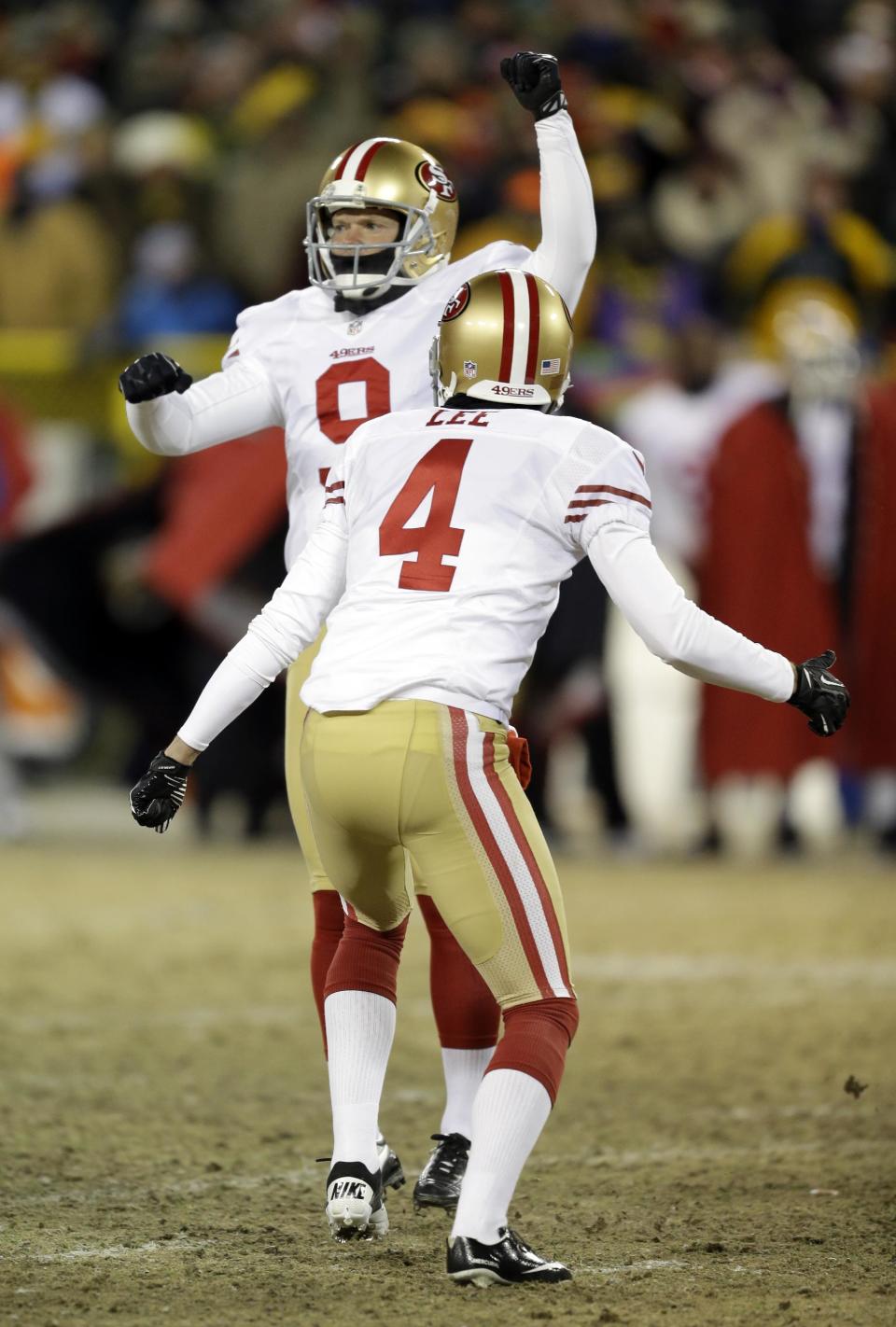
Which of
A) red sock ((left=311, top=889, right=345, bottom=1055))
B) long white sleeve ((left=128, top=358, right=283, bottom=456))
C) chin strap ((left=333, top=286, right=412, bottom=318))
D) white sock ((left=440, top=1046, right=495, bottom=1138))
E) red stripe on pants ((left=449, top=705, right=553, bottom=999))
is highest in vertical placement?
chin strap ((left=333, top=286, right=412, bottom=318))

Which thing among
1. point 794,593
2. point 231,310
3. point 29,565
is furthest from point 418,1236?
point 231,310

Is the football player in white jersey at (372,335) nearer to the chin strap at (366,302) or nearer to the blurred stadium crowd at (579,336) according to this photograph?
the chin strap at (366,302)

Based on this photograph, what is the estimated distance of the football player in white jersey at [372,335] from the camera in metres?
4.21

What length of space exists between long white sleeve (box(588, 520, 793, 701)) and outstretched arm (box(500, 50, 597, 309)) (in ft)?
3.01

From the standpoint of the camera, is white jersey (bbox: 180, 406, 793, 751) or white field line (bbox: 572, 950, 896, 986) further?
white field line (bbox: 572, 950, 896, 986)

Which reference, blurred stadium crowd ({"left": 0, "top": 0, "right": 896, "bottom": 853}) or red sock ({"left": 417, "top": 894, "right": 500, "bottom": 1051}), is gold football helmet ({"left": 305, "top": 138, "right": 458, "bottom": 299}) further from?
blurred stadium crowd ({"left": 0, "top": 0, "right": 896, "bottom": 853})

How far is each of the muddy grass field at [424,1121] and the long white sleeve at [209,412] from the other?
146 centimetres

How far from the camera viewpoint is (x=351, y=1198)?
3.68 m

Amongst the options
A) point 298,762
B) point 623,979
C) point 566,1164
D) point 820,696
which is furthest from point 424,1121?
point 623,979

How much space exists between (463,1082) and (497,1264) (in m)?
0.74

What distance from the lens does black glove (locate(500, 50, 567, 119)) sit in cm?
430

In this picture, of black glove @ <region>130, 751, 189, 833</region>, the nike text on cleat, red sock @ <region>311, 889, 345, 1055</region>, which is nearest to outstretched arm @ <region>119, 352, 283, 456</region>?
black glove @ <region>130, 751, 189, 833</region>

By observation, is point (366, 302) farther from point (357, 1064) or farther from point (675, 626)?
point (357, 1064)

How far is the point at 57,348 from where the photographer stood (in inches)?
438
